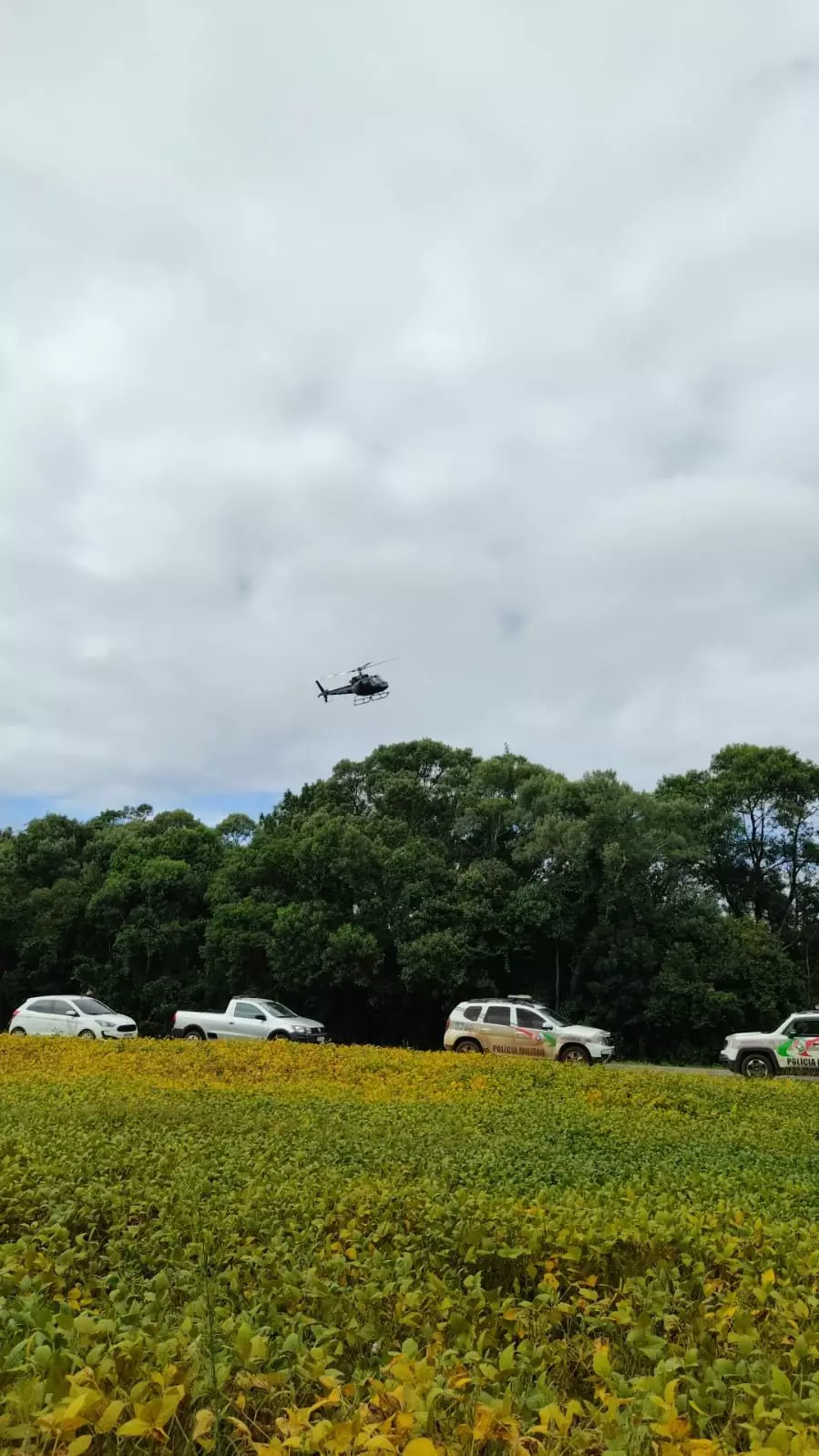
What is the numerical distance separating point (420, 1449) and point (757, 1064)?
756 inches

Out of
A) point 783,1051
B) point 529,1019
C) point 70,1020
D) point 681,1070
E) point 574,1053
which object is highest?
point 529,1019

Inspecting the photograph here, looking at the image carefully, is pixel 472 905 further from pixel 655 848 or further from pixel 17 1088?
pixel 17 1088

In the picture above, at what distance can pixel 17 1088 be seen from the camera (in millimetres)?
10867

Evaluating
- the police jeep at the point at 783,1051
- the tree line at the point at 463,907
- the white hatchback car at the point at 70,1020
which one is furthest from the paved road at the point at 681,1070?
the white hatchback car at the point at 70,1020

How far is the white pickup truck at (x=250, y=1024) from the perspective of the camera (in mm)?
23516

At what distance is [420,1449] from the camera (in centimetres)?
223

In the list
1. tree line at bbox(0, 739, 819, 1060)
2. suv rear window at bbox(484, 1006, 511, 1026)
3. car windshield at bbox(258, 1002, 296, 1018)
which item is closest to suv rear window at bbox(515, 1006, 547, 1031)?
suv rear window at bbox(484, 1006, 511, 1026)

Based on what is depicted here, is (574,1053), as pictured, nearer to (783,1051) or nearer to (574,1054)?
(574,1054)

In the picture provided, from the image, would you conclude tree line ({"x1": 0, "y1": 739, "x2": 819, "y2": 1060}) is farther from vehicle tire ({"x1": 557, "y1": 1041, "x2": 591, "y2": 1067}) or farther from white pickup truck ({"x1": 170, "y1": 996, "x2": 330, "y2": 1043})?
vehicle tire ({"x1": 557, "y1": 1041, "x2": 591, "y2": 1067})

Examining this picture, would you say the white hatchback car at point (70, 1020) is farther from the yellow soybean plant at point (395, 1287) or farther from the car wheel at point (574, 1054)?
the yellow soybean plant at point (395, 1287)

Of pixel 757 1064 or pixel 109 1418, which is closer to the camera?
pixel 109 1418

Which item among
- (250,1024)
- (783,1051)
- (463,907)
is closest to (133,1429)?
(783,1051)

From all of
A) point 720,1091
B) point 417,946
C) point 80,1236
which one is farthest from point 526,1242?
A: point 417,946

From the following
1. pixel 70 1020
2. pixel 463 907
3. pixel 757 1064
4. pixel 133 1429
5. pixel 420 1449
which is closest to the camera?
pixel 420 1449
